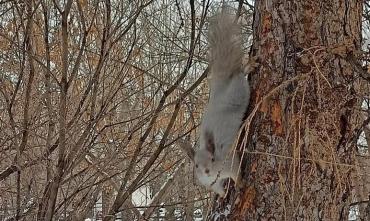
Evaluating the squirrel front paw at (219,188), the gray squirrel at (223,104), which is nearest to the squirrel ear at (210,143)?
the gray squirrel at (223,104)

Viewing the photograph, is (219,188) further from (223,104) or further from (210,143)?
(223,104)

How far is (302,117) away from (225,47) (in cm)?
37

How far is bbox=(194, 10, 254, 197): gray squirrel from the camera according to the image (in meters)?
1.91

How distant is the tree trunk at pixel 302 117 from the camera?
1.82 metres

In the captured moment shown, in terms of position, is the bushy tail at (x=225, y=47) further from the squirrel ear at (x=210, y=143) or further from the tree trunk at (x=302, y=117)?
the squirrel ear at (x=210, y=143)

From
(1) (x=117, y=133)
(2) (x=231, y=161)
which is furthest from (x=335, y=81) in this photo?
(1) (x=117, y=133)

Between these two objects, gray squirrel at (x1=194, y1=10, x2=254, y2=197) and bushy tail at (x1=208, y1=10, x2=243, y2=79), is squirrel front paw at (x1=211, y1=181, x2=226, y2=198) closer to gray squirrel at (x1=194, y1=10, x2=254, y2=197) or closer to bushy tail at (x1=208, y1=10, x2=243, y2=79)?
gray squirrel at (x1=194, y1=10, x2=254, y2=197)

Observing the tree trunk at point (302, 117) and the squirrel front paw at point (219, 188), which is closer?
the tree trunk at point (302, 117)

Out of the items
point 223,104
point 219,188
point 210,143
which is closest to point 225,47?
point 223,104

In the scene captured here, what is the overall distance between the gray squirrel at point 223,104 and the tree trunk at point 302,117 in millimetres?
58

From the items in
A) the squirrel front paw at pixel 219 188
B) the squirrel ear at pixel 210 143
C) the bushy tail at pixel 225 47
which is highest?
the bushy tail at pixel 225 47

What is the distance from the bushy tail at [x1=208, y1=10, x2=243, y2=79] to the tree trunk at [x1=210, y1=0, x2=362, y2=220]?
0.25 ft

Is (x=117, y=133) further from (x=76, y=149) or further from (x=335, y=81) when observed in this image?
(x=335, y=81)

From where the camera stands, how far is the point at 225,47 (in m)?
1.97
